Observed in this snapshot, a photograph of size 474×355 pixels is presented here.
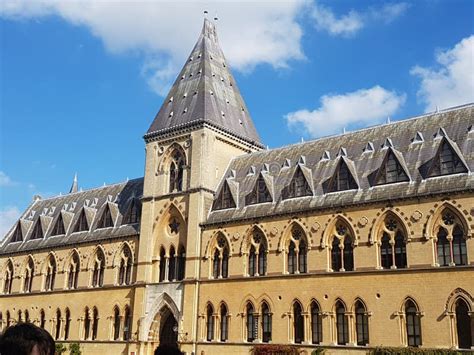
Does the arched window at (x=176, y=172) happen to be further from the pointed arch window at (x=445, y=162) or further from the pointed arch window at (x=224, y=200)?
the pointed arch window at (x=445, y=162)

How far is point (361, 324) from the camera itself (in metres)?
29.8

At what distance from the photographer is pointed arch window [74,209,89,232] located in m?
47.3

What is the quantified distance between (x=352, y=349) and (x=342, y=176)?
9.62m

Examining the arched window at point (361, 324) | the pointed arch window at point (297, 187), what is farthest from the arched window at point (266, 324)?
the pointed arch window at point (297, 187)

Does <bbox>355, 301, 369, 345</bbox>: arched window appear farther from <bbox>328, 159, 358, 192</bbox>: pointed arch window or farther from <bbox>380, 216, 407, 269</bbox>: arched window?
<bbox>328, 159, 358, 192</bbox>: pointed arch window

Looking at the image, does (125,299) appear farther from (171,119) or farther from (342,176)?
(342,176)

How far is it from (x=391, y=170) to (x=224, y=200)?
11.8 m

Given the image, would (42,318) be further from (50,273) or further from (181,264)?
(181,264)

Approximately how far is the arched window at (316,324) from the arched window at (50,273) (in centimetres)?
2513

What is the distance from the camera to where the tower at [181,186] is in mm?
38000

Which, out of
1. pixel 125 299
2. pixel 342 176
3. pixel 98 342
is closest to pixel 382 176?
pixel 342 176

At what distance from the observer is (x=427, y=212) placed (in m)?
28.5

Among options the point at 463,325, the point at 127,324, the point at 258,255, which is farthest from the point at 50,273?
the point at 463,325

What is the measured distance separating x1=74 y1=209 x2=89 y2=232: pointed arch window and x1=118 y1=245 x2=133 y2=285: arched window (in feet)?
19.3
